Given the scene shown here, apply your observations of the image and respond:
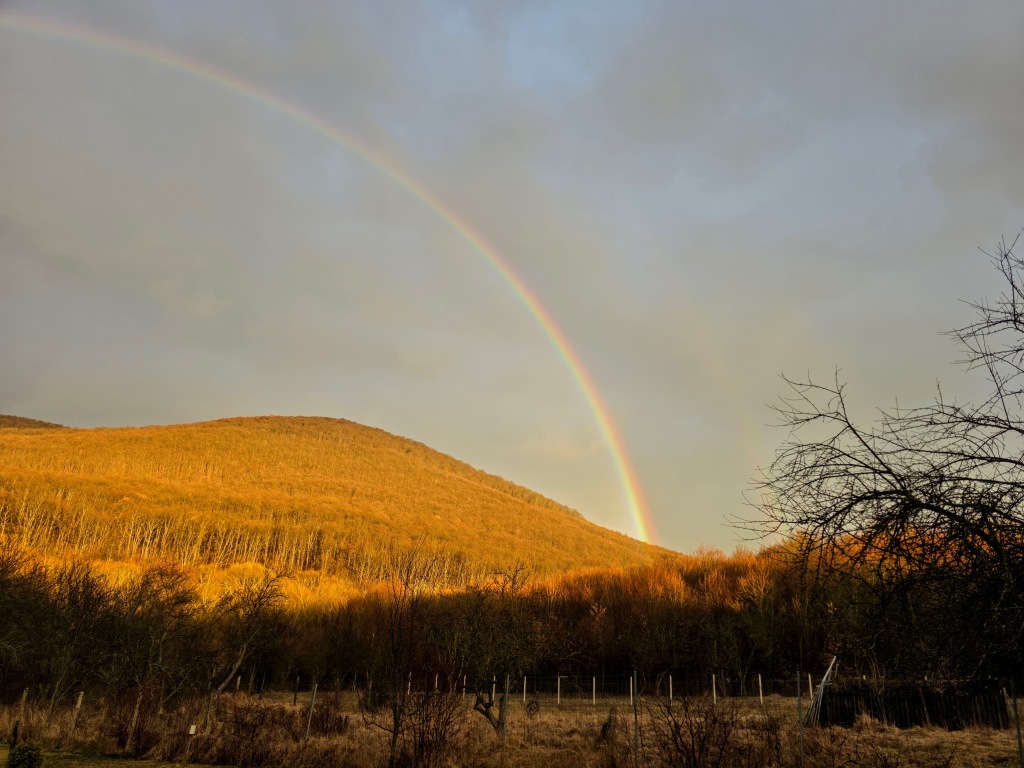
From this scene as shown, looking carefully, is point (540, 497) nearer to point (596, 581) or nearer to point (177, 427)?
point (177, 427)

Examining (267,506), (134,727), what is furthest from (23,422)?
(134,727)

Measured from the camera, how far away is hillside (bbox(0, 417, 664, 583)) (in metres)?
69.5

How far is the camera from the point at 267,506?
292 ft

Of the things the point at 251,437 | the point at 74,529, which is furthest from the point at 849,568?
the point at 251,437

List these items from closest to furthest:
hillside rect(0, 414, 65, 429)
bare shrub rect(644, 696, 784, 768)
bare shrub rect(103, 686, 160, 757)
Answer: bare shrub rect(644, 696, 784, 768)
bare shrub rect(103, 686, 160, 757)
hillside rect(0, 414, 65, 429)

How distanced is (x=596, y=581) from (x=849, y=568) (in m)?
48.0

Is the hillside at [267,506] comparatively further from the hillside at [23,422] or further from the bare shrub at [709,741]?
the hillside at [23,422]

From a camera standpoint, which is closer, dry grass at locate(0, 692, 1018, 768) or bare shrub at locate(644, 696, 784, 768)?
bare shrub at locate(644, 696, 784, 768)

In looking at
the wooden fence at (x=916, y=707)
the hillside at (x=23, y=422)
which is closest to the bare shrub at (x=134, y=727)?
the wooden fence at (x=916, y=707)

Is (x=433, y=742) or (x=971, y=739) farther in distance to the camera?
(x=971, y=739)

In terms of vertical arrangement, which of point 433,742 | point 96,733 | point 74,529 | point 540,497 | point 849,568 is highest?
point 540,497

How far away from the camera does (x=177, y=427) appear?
132 metres

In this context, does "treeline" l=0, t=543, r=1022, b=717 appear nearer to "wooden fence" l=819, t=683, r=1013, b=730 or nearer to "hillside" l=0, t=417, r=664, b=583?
Result: "wooden fence" l=819, t=683, r=1013, b=730

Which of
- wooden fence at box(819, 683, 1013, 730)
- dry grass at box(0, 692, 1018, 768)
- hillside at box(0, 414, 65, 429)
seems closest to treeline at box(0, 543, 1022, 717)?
wooden fence at box(819, 683, 1013, 730)
